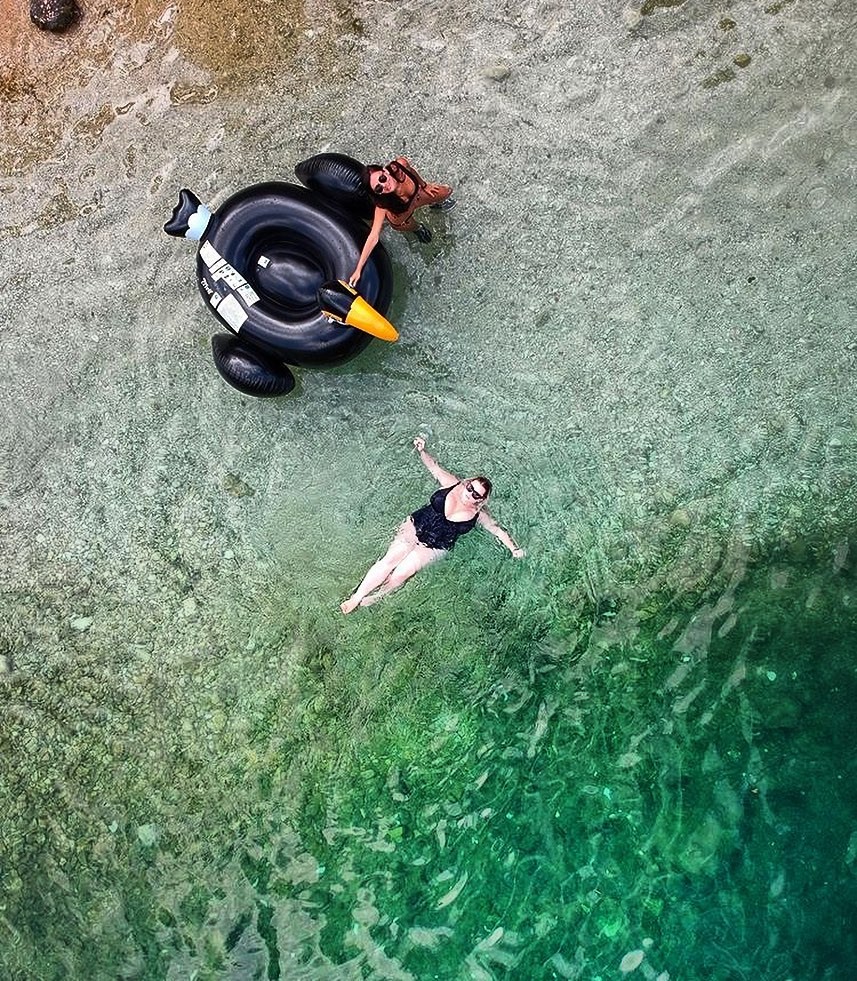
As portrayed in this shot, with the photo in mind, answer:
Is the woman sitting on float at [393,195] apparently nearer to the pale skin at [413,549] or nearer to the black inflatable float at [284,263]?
the black inflatable float at [284,263]

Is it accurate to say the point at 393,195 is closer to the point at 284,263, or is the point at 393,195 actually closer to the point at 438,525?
the point at 284,263

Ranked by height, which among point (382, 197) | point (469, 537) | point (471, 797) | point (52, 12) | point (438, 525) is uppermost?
point (52, 12)

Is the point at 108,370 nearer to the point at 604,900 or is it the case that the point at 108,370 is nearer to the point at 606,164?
the point at 606,164

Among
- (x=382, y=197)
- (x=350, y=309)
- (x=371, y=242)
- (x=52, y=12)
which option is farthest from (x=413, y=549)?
(x=52, y=12)

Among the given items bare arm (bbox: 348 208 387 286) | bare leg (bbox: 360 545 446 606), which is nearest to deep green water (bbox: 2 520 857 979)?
bare leg (bbox: 360 545 446 606)

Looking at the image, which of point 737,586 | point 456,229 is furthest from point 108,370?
point 737,586

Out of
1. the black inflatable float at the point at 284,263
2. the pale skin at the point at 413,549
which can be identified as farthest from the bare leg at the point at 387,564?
the black inflatable float at the point at 284,263
